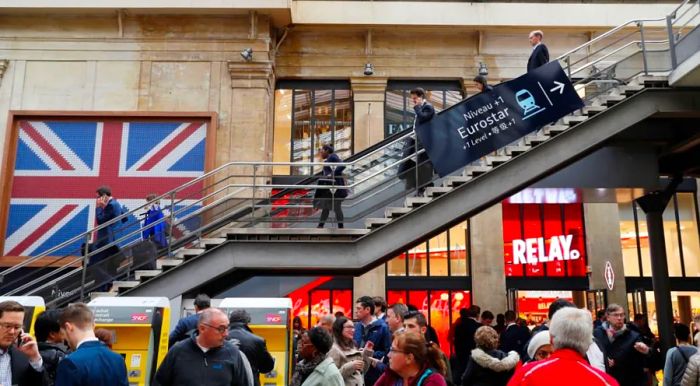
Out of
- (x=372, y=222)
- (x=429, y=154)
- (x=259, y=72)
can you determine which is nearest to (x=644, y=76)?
(x=429, y=154)

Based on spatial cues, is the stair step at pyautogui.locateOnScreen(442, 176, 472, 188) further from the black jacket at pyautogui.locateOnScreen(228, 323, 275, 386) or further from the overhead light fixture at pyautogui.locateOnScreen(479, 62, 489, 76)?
the overhead light fixture at pyautogui.locateOnScreen(479, 62, 489, 76)

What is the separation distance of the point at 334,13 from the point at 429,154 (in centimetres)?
937

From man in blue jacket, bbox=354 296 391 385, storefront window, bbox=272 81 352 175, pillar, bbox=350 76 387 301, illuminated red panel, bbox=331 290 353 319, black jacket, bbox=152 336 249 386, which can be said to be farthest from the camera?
storefront window, bbox=272 81 352 175

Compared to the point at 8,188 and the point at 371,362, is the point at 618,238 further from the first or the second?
the point at 8,188

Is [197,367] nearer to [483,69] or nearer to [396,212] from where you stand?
[396,212]

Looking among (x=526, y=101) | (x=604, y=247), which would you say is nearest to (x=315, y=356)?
(x=526, y=101)

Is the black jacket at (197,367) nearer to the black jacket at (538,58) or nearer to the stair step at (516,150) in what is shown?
the stair step at (516,150)

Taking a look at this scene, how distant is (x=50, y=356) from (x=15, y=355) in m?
0.63

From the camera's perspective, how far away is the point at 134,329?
6605 mm

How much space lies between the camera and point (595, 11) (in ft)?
58.8

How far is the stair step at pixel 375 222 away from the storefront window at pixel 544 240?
31.4 feet

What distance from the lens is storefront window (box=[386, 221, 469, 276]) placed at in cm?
1781

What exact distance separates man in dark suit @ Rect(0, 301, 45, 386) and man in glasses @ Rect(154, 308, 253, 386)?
838 millimetres

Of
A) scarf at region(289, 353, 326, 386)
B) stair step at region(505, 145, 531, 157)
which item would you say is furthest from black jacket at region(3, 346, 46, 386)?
stair step at region(505, 145, 531, 157)
